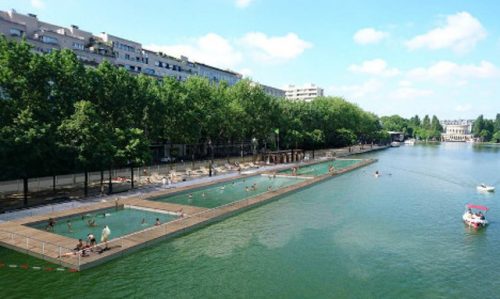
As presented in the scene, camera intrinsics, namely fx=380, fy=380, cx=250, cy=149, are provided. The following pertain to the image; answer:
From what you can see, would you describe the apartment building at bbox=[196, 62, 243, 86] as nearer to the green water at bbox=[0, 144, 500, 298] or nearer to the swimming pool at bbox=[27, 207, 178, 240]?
the swimming pool at bbox=[27, 207, 178, 240]

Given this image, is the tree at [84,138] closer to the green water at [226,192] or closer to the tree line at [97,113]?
the tree line at [97,113]

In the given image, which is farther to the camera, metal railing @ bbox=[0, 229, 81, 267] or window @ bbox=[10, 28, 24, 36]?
window @ bbox=[10, 28, 24, 36]

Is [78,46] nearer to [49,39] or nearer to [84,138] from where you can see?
[49,39]

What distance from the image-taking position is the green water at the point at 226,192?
165 feet

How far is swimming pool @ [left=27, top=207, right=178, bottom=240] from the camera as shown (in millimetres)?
35281

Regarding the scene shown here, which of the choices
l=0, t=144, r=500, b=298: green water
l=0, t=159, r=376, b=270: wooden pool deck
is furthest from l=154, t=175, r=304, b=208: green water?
l=0, t=144, r=500, b=298: green water

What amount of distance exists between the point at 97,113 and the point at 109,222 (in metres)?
24.6

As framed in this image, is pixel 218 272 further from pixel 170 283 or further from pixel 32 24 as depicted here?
pixel 32 24

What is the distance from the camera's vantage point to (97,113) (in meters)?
57.8

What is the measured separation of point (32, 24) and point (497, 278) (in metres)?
96.3

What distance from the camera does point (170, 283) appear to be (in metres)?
25.7

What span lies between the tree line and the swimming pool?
7.48 m

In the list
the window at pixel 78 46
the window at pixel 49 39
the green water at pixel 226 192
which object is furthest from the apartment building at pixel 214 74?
the green water at pixel 226 192

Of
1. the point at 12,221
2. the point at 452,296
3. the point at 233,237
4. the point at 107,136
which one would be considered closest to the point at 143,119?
the point at 107,136
